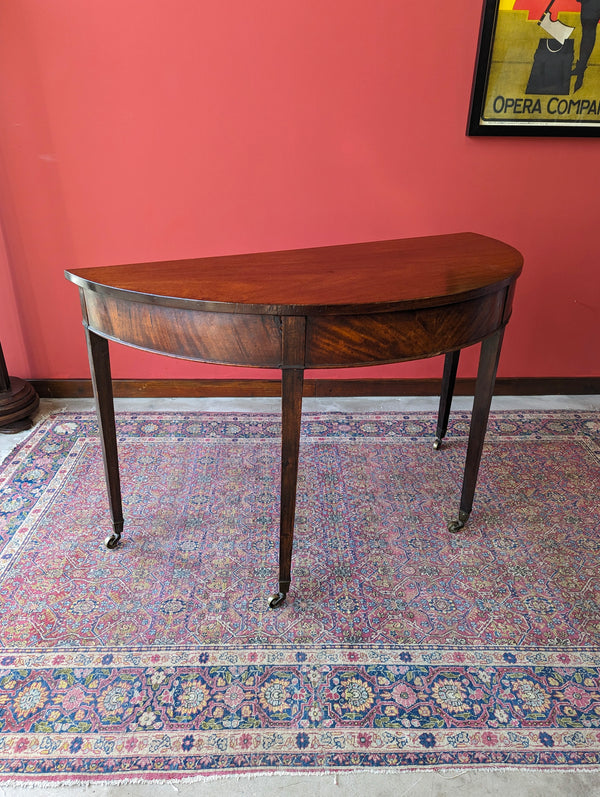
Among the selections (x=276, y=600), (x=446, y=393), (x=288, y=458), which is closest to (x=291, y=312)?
(x=288, y=458)

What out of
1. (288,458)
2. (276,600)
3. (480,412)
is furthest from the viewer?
(480,412)

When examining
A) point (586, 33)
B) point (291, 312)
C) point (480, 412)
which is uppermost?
point (586, 33)

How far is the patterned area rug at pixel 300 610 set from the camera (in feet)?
4.70

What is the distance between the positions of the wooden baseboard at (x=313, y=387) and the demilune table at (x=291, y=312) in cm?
128

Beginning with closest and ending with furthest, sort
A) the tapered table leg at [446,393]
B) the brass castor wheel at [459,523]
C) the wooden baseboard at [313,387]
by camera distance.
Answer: the brass castor wheel at [459,523] → the tapered table leg at [446,393] → the wooden baseboard at [313,387]

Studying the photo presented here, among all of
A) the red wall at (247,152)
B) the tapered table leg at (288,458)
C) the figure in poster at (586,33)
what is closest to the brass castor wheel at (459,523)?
the tapered table leg at (288,458)

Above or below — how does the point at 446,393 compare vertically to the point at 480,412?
below

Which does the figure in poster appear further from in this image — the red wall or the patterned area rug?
the patterned area rug

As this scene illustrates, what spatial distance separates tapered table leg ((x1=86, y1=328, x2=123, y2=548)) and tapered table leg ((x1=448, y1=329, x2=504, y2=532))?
118 centimetres

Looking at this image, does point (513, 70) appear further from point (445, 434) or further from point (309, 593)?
point (309, 593)

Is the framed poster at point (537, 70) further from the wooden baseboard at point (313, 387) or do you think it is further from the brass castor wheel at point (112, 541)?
the brass castor wheel at point (112, 541)

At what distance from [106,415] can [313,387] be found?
1462mm

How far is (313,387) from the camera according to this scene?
3.17m

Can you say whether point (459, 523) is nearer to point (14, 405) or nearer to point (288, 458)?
point (288, 458)
